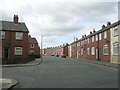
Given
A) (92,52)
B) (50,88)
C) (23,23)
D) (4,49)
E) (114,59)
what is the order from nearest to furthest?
(50,88), (114,59), (4,49), (23,23), (92,52)

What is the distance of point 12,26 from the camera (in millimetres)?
49281

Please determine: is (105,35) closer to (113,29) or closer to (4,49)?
(113,29)

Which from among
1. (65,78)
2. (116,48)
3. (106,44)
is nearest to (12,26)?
(106,44)

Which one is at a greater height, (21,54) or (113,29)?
(113,29)

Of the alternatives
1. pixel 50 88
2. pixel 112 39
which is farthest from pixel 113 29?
pixel 50 88

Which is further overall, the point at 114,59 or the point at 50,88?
the point at 114,59

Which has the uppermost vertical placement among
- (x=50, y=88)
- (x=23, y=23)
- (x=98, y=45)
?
(x=23, y=23)

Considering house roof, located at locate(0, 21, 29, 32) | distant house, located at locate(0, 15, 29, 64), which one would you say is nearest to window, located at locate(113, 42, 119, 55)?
distant house, located at locate(0, 15, 29, 64)

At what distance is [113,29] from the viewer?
42000mm

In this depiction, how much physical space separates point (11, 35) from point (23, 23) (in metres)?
5.61

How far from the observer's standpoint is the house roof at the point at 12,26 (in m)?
47.5

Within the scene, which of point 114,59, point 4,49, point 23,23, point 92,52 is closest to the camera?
point 114,59

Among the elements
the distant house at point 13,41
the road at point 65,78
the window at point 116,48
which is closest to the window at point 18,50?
the distant house at point 13,41

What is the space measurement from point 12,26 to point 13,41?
3.43 metres
